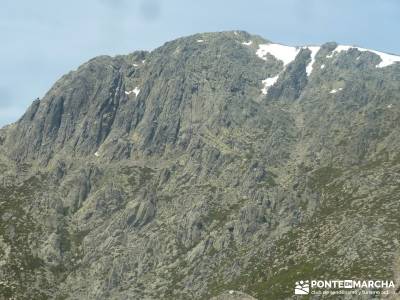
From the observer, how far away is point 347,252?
635 feet

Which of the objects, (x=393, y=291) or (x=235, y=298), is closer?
(x=393, y=291)

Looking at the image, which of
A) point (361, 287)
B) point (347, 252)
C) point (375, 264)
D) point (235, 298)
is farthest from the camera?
point (347, 252)

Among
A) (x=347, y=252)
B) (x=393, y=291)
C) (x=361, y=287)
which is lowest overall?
(x=393, y=291)

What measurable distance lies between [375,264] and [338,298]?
25.0 metres

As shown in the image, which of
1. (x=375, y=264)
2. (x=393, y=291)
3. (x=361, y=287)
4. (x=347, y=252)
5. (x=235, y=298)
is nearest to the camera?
(x=393, y=291)

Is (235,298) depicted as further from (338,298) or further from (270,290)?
(270,290)

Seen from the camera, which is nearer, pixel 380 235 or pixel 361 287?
pixel 361 287

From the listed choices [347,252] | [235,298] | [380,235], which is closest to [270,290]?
[347,252]

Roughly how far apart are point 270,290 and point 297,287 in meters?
14.2

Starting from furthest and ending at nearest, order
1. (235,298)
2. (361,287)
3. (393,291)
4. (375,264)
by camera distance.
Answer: (375,264) → (361,287) → (235,298) → (393,291)

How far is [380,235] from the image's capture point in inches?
7662

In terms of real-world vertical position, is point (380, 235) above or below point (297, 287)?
above

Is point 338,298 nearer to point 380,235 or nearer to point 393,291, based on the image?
point 380,235

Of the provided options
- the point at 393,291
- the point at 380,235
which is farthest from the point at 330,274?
the point at 393,291
